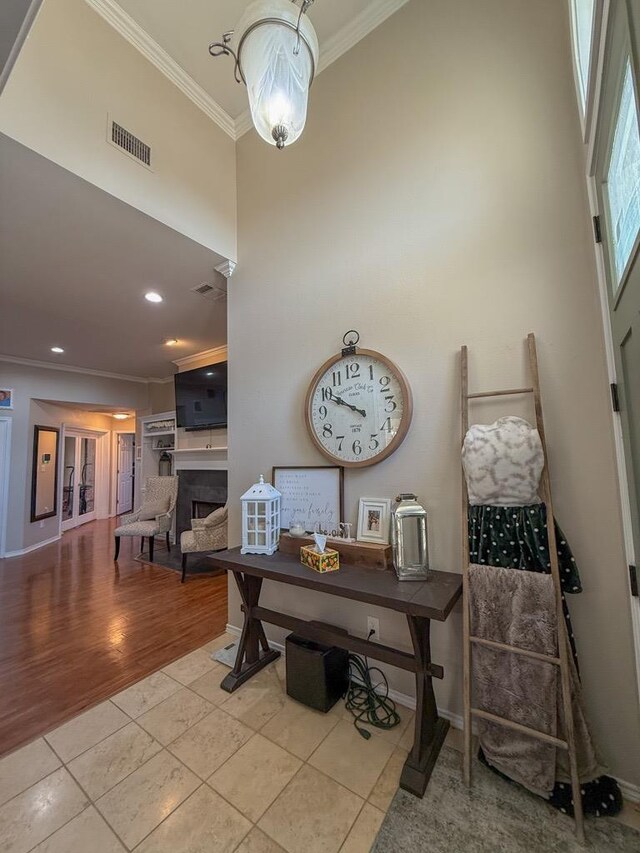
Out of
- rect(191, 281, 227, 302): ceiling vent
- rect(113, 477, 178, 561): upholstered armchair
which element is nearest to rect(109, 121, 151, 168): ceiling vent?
rect(191, 281, 227, 302): ceiling vent

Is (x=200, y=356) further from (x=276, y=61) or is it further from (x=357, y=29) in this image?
(x=276, y=61)

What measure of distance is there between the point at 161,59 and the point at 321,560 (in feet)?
11.2

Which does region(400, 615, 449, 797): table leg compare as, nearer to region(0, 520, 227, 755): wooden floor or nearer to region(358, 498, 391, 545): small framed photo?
region(358, 498, 391, 545): small framed photo

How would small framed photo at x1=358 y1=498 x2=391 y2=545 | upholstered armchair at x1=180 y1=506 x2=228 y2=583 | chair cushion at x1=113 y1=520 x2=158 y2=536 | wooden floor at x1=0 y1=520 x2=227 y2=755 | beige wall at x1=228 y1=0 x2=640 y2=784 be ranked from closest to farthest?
1. beige wall at x1=228 y1=0 x2=640 y2=784
2. small framed photo at x1=358 y1=498 x2=391 y2=545
3. wooden floor at x1=0 y1=520 x2=227 y2=755
4. upholstered armchair at x1=180 y1=506 x2=228 y2=583
5. chair cushion at x1=113 y1=520 x2=158 y2=536

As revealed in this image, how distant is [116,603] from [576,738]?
3.59m

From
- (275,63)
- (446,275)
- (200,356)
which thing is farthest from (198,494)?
(275,63)

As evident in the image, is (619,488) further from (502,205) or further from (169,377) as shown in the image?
(169,377)

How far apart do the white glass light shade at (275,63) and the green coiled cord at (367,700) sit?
2.69 metres

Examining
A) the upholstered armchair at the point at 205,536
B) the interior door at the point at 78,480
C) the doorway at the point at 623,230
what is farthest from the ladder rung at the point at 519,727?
the interior door at the point at 78,480

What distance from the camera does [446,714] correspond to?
5.54 ft

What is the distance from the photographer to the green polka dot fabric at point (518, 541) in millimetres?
1356

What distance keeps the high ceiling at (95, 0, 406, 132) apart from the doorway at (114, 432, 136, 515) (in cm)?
750

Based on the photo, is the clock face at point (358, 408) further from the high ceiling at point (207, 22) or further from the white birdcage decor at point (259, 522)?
the high ceiling at point (207, 22)

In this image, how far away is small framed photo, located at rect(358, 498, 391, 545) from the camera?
1.83 m
